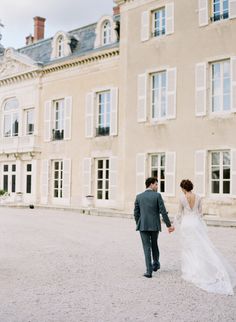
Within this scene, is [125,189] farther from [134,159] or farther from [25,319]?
[25,319]

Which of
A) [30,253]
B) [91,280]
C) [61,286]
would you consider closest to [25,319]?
[61,286]

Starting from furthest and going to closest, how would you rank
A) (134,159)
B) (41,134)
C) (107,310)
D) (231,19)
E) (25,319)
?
(41,134) → (134,159) → (231,19) → (107,310) → (25,319)

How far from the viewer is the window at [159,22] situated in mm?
19844

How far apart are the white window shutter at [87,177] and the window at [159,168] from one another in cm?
394

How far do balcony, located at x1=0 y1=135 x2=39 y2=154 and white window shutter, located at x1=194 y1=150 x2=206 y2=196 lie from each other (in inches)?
407

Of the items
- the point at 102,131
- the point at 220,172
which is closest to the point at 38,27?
the point at 102,131

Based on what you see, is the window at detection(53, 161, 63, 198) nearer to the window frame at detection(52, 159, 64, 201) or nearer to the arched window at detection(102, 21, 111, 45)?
the window frame at detection(52, 159, 64, 201)

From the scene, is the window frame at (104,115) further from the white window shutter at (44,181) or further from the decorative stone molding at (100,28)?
the white window shutter at (44,181)

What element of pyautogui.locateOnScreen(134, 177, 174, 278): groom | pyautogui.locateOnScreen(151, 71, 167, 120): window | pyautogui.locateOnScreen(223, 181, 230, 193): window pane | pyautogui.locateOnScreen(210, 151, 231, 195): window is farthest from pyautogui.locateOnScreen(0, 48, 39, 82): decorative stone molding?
pyautogui.locateOnScreen(134, 177, 174, 278): groom

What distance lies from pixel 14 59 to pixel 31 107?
117 inches

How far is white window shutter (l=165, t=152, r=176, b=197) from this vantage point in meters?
18.5

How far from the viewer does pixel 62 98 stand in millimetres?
24922

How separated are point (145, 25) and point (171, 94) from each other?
339 cm

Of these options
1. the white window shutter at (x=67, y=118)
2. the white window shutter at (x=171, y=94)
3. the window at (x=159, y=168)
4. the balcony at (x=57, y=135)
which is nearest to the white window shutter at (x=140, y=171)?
the window at (x=159, y=168)
